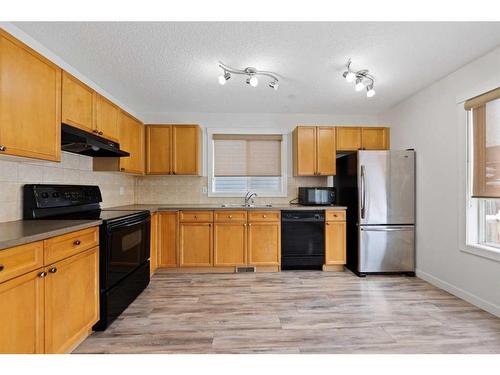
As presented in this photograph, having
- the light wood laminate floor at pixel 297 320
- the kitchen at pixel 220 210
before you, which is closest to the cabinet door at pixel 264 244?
the kitchen at pixel 220 210

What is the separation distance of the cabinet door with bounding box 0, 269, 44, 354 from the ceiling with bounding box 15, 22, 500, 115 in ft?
6.03

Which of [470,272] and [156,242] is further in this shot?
[156,242]

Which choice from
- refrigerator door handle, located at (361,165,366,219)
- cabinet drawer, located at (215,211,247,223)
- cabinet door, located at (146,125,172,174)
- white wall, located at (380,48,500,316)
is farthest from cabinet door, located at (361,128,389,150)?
cabinet door, located at (146,125,172,174)

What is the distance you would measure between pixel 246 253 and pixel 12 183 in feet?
8.31

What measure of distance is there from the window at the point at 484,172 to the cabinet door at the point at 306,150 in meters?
1.81

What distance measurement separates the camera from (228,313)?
2.30 meters

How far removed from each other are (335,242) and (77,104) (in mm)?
3406

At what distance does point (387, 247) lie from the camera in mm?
3334

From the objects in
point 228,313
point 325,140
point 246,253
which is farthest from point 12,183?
point 325,140

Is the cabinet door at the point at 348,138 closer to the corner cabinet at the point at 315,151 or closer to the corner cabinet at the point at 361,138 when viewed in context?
the corner cabinet at the point at 361,138

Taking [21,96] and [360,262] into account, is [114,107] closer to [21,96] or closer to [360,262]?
[21,96]

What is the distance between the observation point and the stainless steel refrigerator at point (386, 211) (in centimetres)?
332

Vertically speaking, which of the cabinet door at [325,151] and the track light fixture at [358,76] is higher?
the track light fixture at [358,76]

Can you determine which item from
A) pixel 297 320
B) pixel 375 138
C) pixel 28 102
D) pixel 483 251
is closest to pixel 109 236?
pixel 28 102
